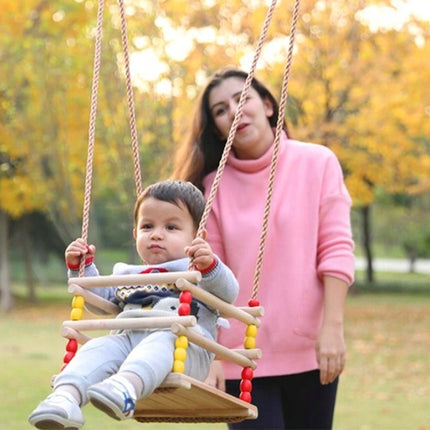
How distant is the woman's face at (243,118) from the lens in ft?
12.3

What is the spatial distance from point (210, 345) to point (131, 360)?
0.29m

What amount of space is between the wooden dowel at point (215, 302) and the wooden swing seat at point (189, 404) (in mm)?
249

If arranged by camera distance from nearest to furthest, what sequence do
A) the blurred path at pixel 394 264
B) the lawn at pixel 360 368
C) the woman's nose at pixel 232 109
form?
the woman's nose at pixel 232 109
the lawn at pixel 360 368
the blurred path at pixel 394 264

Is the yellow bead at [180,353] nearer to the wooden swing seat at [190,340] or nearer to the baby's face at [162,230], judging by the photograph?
the wooden swing seat at [190,340]

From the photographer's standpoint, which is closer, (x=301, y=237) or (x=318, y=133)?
(x=301, y=237)

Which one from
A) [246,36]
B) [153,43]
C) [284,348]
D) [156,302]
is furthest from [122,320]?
[246,36]

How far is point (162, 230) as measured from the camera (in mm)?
3137

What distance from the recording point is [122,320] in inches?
112

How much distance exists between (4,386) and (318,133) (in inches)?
288

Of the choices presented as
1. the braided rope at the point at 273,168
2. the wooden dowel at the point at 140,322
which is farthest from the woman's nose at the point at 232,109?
the wooden dowel at the point at 140,322

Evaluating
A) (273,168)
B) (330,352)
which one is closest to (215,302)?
(273,168)

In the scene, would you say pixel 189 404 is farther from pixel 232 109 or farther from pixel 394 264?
pixel 394 264

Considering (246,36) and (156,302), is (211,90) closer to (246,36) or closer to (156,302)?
(156,302)

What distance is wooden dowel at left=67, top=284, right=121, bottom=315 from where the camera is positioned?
3002mm
